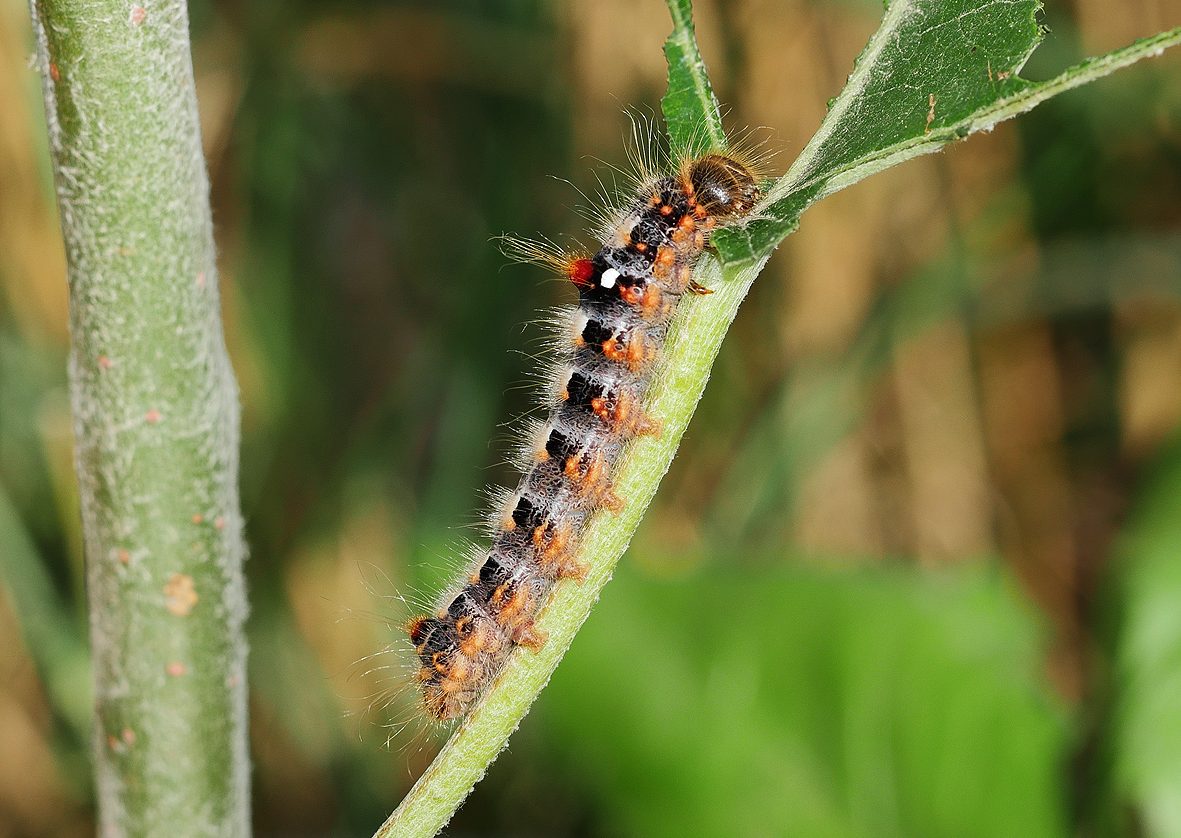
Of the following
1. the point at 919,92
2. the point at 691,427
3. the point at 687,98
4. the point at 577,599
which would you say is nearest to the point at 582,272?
the point at 687,98

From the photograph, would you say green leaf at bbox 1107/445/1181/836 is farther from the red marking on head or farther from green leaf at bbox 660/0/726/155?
green leaf at bbox 660/0/726/155

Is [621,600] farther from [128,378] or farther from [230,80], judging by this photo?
[230,80]

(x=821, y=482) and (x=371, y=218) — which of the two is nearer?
(x=821, y=482)

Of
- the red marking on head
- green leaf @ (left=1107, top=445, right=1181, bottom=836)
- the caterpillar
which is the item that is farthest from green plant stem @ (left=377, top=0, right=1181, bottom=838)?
green leaf @ (left=1107, top=445, right=1181, bottom=836)

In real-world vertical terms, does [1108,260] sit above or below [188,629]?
above

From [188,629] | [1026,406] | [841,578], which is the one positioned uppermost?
[1026,406]

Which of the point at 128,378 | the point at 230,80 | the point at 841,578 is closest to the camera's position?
the point at 128,378

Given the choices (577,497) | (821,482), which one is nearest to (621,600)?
(577,497)
